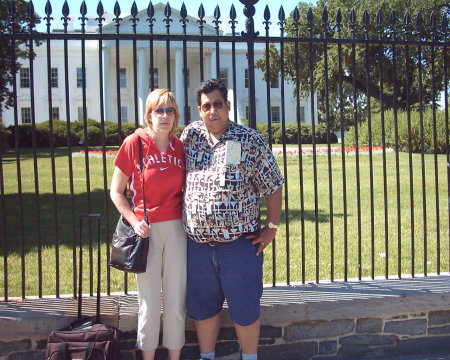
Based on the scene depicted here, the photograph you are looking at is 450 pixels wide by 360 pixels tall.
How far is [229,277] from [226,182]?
57 centimetres

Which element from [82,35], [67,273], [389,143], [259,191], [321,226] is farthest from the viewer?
[389,143]

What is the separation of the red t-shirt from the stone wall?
2.81 feet

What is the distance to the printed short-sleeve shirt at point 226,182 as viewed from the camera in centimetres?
296

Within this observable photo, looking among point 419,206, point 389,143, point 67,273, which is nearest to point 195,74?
point 389,143

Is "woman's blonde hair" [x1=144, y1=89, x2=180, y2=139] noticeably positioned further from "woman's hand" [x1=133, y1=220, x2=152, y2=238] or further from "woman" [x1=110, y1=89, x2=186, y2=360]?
"woman's hand" [x1=133, y1=220, x2=152, y2=238]

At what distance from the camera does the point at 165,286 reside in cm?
313

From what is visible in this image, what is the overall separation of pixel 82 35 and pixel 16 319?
6.41ft

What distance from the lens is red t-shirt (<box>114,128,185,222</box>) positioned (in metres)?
3.02

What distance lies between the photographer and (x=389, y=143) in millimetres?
22516

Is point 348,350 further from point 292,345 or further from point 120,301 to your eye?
point 120,301

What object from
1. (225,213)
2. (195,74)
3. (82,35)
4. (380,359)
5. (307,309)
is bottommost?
(380,359)

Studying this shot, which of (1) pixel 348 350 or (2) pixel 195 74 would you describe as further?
(2) pixel 195 74

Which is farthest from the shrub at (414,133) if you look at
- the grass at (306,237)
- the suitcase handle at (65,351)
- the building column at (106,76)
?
the building column at (106,76)

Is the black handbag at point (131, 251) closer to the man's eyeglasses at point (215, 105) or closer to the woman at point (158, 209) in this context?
the woman at point (158, 209)
